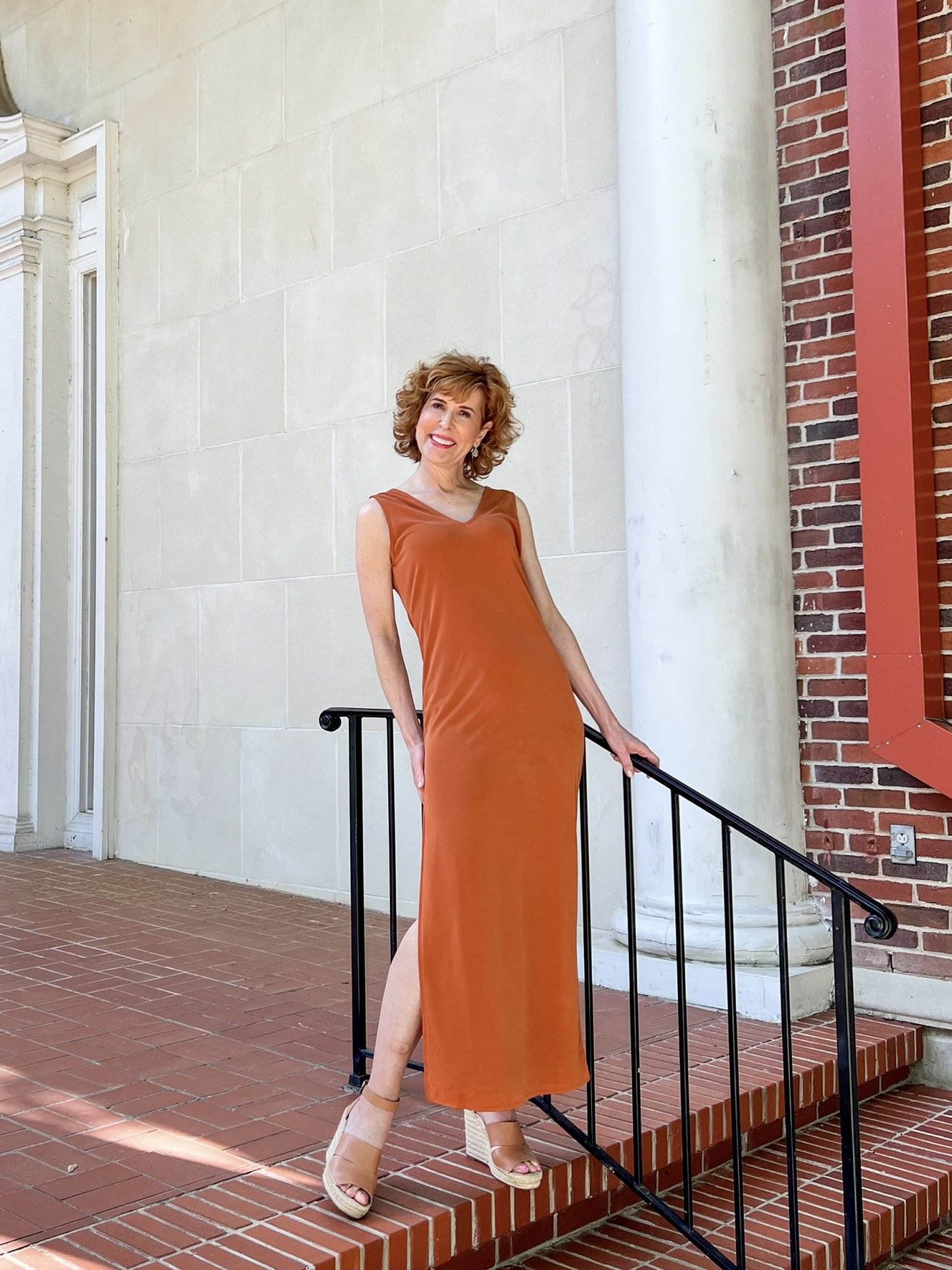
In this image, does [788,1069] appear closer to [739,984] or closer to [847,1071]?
[847,1071]

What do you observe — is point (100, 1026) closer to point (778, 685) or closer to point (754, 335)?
point (778, 685)

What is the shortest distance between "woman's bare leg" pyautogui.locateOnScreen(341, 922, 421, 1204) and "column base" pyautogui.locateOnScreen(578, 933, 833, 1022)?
127cm

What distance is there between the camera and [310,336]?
588cm

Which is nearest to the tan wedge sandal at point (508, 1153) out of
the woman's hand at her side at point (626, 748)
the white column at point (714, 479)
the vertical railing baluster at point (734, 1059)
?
the vertical railing baluster at point (734, 1059)

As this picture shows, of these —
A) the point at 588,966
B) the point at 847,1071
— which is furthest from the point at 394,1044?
the point at 847,1071

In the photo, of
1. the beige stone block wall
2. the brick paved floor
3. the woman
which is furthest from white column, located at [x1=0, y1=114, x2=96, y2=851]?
the woman

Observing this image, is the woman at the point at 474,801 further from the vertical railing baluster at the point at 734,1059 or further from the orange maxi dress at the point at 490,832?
the vertical railing baluster at the point at 734,1059

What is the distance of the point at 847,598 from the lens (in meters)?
4.11

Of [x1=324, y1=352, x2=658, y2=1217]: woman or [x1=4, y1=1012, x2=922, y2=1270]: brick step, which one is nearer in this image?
[x1=4, y1=1012, x2=922, y2=1270]: brick step

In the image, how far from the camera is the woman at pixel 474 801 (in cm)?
249

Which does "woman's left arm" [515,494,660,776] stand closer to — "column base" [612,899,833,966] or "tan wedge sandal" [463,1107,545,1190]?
"tan wedge sandal" [463,1107,545,1190]

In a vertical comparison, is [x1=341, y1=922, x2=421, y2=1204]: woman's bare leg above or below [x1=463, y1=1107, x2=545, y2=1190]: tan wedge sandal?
above

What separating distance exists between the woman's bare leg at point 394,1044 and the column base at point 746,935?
1.53 meters

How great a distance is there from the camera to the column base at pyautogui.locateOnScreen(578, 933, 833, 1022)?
155 inches
